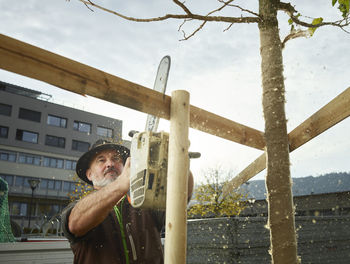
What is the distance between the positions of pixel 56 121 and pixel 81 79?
129 ft

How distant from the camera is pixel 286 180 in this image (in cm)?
187

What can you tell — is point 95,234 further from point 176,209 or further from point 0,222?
point 0,222

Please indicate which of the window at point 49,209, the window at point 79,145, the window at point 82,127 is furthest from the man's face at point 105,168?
the window at point 79,145

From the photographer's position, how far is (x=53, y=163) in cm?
3691

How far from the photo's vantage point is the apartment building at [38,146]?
3334cm

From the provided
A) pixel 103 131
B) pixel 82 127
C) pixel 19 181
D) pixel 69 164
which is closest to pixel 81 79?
pixel 19 181

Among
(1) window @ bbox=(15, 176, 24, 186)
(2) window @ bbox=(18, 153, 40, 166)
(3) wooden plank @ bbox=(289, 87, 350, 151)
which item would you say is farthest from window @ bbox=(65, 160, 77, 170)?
(3) wooden plank @ bbox=(289, 87, 350, 151)

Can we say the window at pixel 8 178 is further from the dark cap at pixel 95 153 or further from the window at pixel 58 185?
the dark cap at pixel 95 153

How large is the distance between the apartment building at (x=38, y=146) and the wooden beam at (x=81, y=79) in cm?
3180

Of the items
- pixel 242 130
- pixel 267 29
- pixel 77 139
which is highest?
pixel 77 139

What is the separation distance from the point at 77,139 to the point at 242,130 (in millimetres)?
39211

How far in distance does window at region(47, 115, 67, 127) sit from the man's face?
122 ft

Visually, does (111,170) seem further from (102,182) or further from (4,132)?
(4,132)

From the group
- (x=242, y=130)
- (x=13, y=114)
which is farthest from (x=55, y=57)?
(x=13, y=114)
